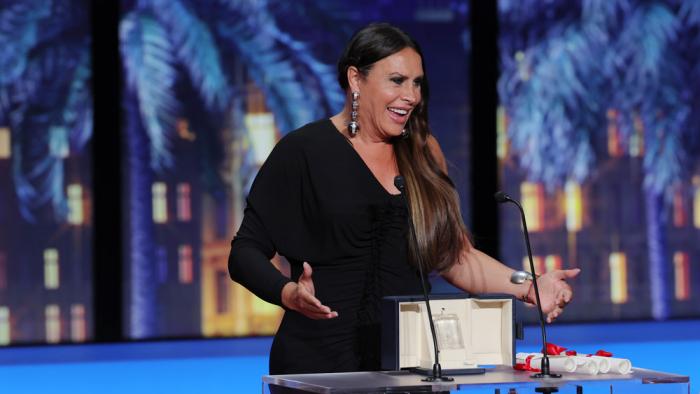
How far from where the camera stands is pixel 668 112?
25.0 feet

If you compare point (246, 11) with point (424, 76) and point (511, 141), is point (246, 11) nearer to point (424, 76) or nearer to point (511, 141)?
point (511, 141)

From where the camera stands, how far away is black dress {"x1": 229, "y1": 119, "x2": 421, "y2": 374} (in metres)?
2.81

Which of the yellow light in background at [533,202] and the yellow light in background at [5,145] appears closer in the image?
the yellow light in background at [5,145]

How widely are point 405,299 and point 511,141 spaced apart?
508cm

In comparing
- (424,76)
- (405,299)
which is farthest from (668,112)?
(405,299)

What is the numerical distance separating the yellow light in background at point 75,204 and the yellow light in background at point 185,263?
552 mm

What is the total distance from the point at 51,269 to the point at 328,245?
4327 mm

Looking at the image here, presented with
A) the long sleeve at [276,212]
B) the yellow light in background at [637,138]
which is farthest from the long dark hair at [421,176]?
the yellow light in background at [637,138]

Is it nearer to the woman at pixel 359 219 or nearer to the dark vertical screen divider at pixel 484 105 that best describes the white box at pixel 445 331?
the woman at pixel 359 219

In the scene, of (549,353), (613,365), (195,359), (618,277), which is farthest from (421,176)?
(618,277)

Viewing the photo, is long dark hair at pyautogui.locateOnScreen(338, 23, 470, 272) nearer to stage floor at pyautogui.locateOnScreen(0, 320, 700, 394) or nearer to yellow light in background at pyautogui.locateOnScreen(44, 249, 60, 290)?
stage floor at pyautogui.locateOnScreen(0, 320, 700, 394)

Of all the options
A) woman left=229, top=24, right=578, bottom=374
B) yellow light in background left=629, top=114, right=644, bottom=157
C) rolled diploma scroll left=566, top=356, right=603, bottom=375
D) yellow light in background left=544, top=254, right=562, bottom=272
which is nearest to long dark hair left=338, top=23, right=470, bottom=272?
woman left=229, top=24, right=578, bottom=374

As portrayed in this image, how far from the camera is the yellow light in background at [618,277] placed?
25.1 ft

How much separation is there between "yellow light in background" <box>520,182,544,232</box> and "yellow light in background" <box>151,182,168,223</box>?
6.78 feet
